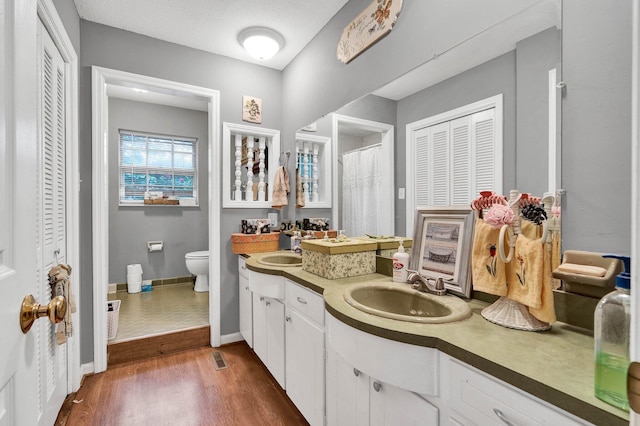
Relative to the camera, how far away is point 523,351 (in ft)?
2.54

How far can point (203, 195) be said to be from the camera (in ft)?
14.2

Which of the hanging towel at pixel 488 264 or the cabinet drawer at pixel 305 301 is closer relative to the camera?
the hanging towel at pixel 488 264

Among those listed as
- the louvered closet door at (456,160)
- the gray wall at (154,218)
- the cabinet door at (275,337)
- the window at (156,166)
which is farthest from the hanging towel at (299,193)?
the window at (156,166)

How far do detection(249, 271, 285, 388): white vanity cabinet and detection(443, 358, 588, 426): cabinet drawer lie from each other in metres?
1.19

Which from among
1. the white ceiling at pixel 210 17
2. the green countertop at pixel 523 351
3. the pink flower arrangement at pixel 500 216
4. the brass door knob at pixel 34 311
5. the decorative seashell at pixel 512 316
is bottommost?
the green countertop at pixel 523 351

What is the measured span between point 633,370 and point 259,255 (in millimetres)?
2225

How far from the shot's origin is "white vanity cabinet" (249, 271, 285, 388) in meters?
1.84

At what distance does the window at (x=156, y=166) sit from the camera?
3.96m

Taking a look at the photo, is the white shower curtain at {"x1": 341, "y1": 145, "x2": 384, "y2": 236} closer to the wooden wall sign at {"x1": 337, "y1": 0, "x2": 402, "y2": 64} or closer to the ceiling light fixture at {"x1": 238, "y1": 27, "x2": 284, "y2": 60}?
the wooden wall sign at {"x1": 337, "y1": 0, "x2": 402, "y2": 64}

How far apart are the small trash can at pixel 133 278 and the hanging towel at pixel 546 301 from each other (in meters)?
4.23

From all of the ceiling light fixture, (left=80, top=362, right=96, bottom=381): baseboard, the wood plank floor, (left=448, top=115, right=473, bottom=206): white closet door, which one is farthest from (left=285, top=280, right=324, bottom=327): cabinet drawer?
the ceiling light fixture

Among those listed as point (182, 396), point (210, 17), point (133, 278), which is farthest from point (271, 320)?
point (133, 278)

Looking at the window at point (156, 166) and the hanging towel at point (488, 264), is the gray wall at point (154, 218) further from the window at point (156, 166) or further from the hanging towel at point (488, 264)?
the hanging towel at point (488, 264)

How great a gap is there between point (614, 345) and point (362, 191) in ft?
4.53
